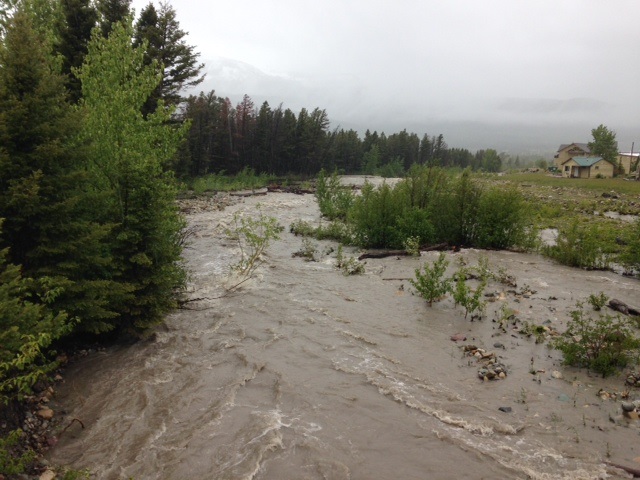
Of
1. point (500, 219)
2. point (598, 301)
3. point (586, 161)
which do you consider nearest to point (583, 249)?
point (500, 219)

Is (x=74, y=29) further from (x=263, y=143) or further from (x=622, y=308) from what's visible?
(x=263, y=143)

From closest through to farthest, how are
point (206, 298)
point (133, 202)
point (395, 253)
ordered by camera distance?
point (133, 202), point (206, 298), point (395, 253)

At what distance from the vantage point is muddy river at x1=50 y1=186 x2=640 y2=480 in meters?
5.43

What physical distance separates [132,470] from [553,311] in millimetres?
10281

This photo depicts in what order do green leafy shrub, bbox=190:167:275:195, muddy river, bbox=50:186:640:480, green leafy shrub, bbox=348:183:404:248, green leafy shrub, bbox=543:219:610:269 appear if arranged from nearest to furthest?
muddy river, bbox=50:186:640:480
green leafy shrub, bbox=543:219:610:269
green leafy shrub, bbox=348:183:404:248
green leafy shrub, bbox=190:167:275:195

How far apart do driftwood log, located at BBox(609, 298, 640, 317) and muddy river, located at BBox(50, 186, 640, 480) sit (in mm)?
1096

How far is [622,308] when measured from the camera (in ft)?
33.6

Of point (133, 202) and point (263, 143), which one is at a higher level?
point (263, 143)

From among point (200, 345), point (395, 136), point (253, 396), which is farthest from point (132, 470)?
point (395, 136)

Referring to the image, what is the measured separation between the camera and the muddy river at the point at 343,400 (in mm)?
5434

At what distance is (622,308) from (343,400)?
26.7 ft

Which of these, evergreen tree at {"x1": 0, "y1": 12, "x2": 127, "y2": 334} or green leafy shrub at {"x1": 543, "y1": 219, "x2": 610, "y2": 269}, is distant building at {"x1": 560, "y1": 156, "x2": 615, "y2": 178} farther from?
evergreen tree at {"x1": 0, "y1": 12, "x2": 127, "y2": 334}

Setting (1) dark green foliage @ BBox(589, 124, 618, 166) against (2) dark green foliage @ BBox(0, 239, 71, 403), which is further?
(1) dark green foliage @ BBox(589, 124, 618, 166)

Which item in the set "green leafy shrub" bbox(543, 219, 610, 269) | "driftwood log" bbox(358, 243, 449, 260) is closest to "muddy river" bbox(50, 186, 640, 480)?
"green leafy shrub" bbox(543, 219, 610, 269)
